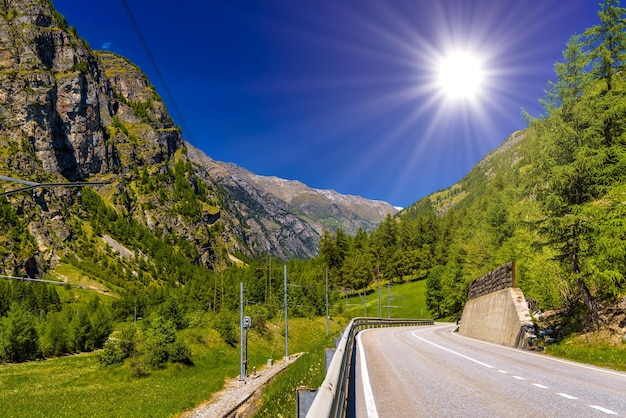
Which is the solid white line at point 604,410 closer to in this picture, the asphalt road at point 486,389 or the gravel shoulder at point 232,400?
the asphalt road at point 486,389

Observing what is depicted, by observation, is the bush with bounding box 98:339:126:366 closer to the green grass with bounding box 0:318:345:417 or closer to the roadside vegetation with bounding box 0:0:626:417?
the roadside vegetation with bounding box 0:0:626:417

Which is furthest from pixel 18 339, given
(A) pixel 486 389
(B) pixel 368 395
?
(A) pixel 486 389

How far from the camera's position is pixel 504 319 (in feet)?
77.4

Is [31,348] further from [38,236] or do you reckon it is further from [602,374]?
[38,236]

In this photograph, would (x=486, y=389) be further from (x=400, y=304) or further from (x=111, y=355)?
Result: (x=400, y=304)

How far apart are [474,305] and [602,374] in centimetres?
2443

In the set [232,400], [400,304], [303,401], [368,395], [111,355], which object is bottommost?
[232,400]

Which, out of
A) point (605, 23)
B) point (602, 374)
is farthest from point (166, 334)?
point (605, 23)

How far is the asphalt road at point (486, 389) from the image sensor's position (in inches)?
294

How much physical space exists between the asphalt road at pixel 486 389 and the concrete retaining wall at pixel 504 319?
19.3ft

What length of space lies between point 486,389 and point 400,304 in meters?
98.7

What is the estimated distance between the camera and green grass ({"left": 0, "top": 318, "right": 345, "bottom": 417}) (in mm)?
25219

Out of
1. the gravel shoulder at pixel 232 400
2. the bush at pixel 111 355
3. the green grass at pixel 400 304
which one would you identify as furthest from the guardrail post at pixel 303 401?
the green grass at pixel 400 304

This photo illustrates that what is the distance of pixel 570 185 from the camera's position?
63.7 feet
